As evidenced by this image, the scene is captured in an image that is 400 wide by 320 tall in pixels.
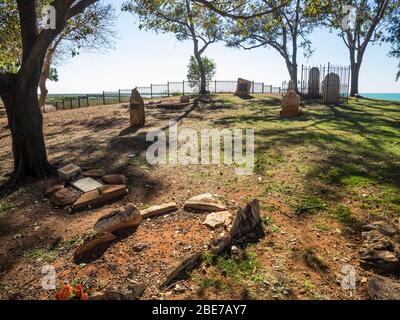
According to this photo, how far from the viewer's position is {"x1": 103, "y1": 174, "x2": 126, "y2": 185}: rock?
6608 millimetres

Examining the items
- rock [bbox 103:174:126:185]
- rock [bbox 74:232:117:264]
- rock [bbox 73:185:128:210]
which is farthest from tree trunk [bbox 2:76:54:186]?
rock [bbox 74:232:117:264]

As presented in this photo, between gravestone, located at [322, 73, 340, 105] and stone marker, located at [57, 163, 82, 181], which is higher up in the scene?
gravestone, located at [322, 73, 340, 105]

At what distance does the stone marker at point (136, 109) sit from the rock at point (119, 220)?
8153 mm

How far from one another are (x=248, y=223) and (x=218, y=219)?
48 centimetres

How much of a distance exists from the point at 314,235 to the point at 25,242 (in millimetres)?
4291

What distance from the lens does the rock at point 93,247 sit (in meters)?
4.24

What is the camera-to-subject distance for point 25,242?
480 centimetres

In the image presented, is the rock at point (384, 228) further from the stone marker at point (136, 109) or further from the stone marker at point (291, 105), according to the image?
the stone marker at point (291, 105)

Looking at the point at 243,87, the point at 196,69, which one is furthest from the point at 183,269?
the point at 196,69

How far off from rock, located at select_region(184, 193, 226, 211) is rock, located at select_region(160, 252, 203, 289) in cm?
130

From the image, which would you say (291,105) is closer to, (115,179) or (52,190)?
(115,179)

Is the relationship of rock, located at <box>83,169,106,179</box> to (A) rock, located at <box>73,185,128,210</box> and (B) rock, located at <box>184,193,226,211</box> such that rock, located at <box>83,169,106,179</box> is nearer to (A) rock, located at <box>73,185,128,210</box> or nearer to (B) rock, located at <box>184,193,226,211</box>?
(A) rock, located at <box>73,185,128,210</box>

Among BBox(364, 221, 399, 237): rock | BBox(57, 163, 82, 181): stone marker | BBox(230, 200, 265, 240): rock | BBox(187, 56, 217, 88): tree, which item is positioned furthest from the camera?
BBox(187, 56, 217, 88): tree

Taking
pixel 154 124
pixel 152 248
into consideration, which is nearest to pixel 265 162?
pixel 152 248
